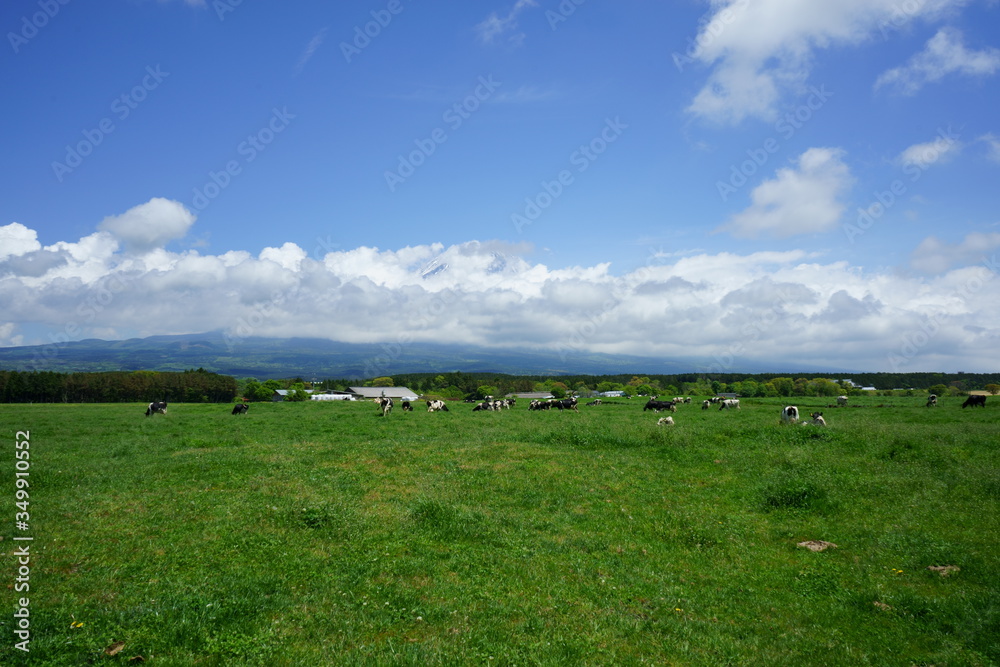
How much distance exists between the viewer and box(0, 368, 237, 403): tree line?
295ft

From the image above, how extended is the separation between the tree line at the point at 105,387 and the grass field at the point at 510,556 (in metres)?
91.0

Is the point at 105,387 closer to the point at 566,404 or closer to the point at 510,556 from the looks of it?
the point at 566,404

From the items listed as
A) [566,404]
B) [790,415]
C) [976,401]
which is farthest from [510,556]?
[976,401]

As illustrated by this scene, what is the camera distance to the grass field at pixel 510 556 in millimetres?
7625

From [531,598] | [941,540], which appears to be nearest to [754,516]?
[941,540]

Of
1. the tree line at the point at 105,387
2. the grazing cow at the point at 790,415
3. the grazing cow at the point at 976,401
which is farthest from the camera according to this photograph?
the tree line at the point at 105,387

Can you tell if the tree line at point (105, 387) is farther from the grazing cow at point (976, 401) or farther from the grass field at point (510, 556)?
the grazing cow at point (976, 401)

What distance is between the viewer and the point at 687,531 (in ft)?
42.1

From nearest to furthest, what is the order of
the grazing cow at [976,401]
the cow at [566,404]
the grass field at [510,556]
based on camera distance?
the grass field at [510,556] → the grazing cow at [976,401] → the cow at [566,404]

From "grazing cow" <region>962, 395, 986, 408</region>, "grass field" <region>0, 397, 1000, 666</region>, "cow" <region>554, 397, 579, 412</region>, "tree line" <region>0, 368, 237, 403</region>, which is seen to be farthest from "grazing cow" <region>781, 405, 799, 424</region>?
"tree line" <region>0, 368, 237, 403</region>

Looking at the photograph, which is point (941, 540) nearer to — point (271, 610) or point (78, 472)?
point (271, 610)

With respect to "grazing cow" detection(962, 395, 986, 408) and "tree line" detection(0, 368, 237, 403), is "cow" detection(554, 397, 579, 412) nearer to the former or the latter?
"grazing cow" detection(962, 395, 986, 408)

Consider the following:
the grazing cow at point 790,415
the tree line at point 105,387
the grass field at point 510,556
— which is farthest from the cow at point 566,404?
the tree line at point 105,387

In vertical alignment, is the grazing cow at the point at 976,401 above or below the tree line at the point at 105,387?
above
